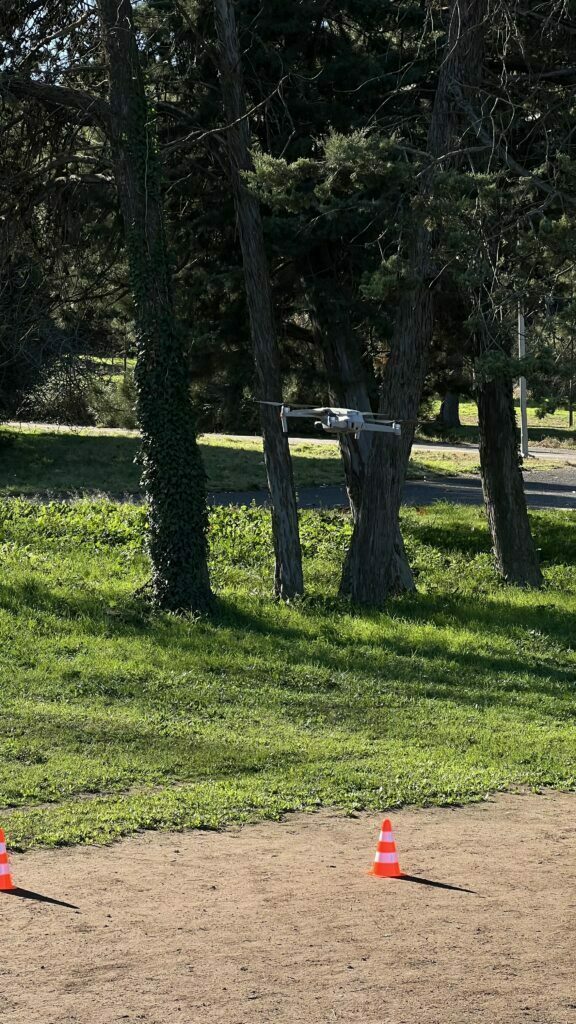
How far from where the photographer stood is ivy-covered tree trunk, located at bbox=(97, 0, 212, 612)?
1483 cm

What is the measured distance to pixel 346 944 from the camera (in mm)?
6074

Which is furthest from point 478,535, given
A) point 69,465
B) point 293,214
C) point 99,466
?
point 69,465

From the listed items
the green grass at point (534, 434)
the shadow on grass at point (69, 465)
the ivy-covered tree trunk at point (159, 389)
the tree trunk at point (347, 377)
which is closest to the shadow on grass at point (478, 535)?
the tree trunk at point (347, 377)

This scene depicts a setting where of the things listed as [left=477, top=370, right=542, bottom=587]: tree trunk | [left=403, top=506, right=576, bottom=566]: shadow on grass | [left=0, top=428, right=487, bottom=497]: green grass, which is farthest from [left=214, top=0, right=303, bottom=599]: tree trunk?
[left=0, top=428, right=487, bottom=497]: green grass

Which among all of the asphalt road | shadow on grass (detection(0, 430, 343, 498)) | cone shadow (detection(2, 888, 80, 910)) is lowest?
cone shadow (detection(2, 888, 80, 910))

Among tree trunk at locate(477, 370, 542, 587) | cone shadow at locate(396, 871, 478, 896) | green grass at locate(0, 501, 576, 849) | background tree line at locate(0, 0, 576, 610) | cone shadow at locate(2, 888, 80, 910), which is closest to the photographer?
cone shadow at locate(2, 888, 80, 910)

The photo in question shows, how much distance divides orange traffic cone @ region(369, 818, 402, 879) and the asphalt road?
17.3 metres

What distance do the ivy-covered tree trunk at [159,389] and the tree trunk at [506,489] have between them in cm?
531

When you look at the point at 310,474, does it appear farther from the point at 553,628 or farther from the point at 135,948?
the point at 135,948

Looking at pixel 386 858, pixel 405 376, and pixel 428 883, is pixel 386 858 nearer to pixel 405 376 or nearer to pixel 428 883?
pixel 428 883

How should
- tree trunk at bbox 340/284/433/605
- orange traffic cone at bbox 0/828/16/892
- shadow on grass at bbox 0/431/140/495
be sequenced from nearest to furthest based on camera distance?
orange traffic cone at bbox 0/828/16/892 → tree trunk at bbox 340/284/433/605 → shadow on grass at bbox 0/431/140/495

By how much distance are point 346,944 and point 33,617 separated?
875 cm

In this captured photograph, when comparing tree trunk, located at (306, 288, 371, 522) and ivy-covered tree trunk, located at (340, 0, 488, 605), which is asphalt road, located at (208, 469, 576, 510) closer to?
tree trunk, located at (306, 288, 371, 522)

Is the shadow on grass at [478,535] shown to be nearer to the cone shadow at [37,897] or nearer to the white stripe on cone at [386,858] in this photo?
the white stripe on cone at [386,858]
